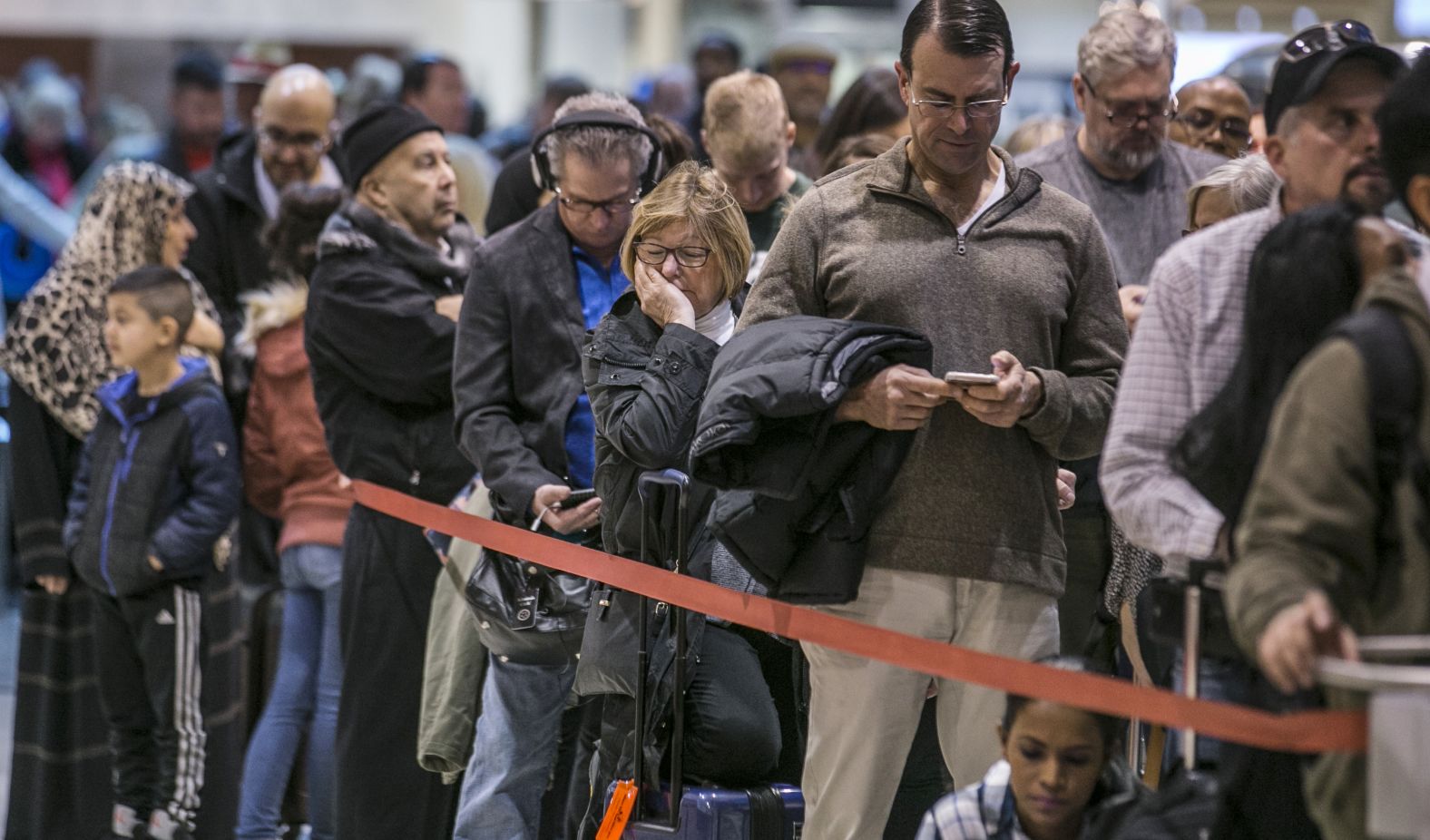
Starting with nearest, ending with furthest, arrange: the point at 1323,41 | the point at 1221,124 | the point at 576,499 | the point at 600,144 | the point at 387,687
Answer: the point at 1323,41
the point at 576,499
the point at 600,144
the point at 387,687
the point at 1221,124

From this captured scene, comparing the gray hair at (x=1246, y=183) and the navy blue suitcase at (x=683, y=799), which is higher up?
the gray hair at (x=1246, y=183)

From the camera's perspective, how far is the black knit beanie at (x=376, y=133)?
4777 mm

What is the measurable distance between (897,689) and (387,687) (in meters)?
1.80

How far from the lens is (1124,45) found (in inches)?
173

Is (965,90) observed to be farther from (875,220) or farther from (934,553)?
(934,553)

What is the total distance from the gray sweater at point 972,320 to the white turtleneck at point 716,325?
0.36 m

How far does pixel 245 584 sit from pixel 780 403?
312 centimetres

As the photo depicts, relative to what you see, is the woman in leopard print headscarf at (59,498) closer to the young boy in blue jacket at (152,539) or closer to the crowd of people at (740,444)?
the crowd of people at (740,444)

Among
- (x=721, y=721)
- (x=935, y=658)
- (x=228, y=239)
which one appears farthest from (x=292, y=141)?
(x=935, y=658)

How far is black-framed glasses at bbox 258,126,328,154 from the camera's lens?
615cm

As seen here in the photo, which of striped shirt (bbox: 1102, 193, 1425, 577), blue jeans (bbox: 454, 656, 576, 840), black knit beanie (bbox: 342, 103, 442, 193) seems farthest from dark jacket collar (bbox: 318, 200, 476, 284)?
striped shirt (bbox: 1102, 193, 1425, 577)

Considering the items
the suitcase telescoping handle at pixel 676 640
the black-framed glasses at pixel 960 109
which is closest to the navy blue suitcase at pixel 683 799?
the suitcase telescoping handle at pixel 676 640

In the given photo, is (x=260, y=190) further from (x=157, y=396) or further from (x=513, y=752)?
(x=513, y=752)

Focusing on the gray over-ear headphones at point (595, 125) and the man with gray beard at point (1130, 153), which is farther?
the man with gray beard at point (1130, 153)
